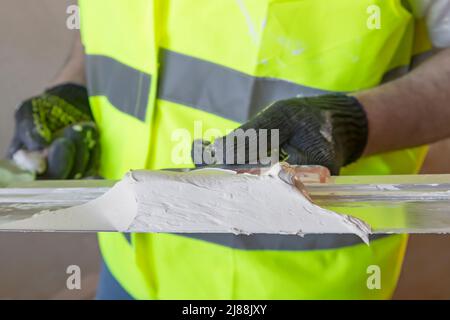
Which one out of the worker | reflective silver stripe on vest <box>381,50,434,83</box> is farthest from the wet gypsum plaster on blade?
reflective silver stripe on vest <box>381,50,434,83</box>

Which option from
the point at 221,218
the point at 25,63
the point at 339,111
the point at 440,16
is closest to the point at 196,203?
the point at 221,218

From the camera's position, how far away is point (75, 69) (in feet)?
1.74

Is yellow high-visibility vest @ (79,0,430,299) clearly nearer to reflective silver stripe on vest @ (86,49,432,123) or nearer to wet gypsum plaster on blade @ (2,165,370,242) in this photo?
reflective silver stripe on vest @ (86,49,432,123)

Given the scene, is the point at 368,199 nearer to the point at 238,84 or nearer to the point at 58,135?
the point at 238,84

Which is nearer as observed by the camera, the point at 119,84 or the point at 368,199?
the point at 368,199

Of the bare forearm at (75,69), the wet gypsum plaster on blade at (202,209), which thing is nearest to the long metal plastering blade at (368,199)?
the wet gypsum plaster on blade at (202,209)

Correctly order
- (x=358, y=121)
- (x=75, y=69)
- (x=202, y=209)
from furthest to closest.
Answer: (x=75, y=69) → (x=358, y=121) → (x=202, y=209)

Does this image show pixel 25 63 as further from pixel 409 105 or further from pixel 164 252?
pixel 409 105

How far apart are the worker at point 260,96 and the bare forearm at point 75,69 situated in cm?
6

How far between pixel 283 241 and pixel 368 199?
17cm

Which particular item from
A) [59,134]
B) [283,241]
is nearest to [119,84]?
[59,134]

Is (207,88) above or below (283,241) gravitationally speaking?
above

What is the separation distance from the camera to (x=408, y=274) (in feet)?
2.30
